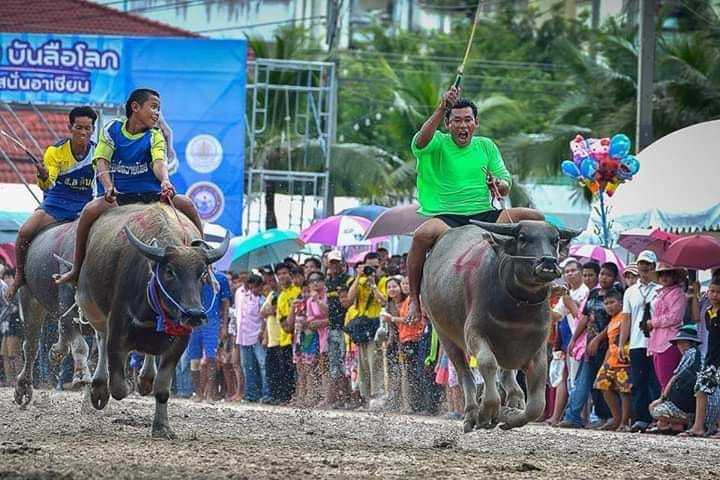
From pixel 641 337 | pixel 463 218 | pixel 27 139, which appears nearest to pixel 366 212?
pixel 641 337

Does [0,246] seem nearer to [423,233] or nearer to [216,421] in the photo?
[216,421]

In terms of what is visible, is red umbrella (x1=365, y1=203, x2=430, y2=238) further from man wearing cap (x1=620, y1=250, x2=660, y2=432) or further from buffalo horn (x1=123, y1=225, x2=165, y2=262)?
buffalo horn (x1=123, y1=225, x2=165, y2=262)

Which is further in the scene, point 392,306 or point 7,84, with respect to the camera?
point 7,84

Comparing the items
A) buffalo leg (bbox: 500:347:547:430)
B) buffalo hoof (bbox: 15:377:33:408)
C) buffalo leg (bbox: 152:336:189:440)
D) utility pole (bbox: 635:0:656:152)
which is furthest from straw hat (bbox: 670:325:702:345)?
utility pole (bbox: 635:0:656:152)

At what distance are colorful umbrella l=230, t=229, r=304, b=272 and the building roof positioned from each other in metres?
21.7

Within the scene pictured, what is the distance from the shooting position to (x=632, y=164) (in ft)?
68.3

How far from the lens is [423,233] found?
1255cm

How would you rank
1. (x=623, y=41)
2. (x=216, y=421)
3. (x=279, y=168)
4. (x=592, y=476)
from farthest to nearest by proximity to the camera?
(x=279, y=168)
(x=623, y=41)
(x=216, y=421)
(x=592, y=476)

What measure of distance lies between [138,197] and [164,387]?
195 centimetres

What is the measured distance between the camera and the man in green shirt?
41.0ft

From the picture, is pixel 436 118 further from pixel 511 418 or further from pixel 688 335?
pixel 688 335

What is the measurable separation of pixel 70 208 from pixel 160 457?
220 inches

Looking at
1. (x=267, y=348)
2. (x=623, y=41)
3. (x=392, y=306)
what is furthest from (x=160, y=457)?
(x=623, y=41)

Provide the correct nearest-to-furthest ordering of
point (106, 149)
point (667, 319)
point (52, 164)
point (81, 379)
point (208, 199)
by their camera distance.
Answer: point (106, 149)
point (81, 379)
point (52, 164)
point (667, 319)
point (208, 199)
